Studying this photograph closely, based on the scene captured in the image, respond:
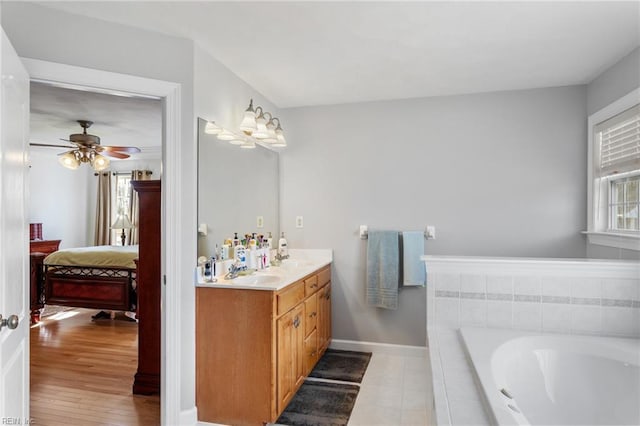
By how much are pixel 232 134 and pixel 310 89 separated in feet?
2.74

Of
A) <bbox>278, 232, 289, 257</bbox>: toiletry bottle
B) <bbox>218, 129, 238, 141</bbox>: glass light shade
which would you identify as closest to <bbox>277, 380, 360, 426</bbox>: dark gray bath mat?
<bbox>278, 232, 289, 257</bbox>: toiletry bottle

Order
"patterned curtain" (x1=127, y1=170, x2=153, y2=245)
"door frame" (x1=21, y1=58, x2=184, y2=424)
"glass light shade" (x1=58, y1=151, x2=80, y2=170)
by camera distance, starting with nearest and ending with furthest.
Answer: "door frame" (x1=21, y1=58, x2=184, y2=424), "glass light shade" (x1=58, y1=151, x2=80, y2=170), "patterned curtain" (x1=127, y1=170, x2=153, y2=245)

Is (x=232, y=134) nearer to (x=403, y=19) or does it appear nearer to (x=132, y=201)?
(x=403, y=19)

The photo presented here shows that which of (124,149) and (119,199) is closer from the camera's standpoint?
(124,149)

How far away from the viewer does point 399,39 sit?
A: 92.3 inches

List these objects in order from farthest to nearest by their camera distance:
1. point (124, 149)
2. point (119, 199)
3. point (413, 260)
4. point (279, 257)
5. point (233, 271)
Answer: point (119, 199) < point (124, 149) < point (279, 257) < point (413, 260) < point (233, 271)

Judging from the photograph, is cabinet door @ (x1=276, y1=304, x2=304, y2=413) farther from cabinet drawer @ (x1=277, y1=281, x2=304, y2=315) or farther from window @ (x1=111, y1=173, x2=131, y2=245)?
window @ (x1=111, y1=173, x2=131, y2=245)

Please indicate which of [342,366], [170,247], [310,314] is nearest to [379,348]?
[342,366]

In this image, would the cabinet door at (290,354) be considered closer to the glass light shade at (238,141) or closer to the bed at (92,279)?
the glass light shade at (238,141)

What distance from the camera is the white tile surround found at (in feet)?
7.01

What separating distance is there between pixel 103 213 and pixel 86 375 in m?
4.37

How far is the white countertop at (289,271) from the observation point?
234 cm

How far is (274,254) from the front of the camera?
3564 millimetres

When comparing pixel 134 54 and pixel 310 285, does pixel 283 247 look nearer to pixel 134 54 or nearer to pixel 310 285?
pixel 310 285
